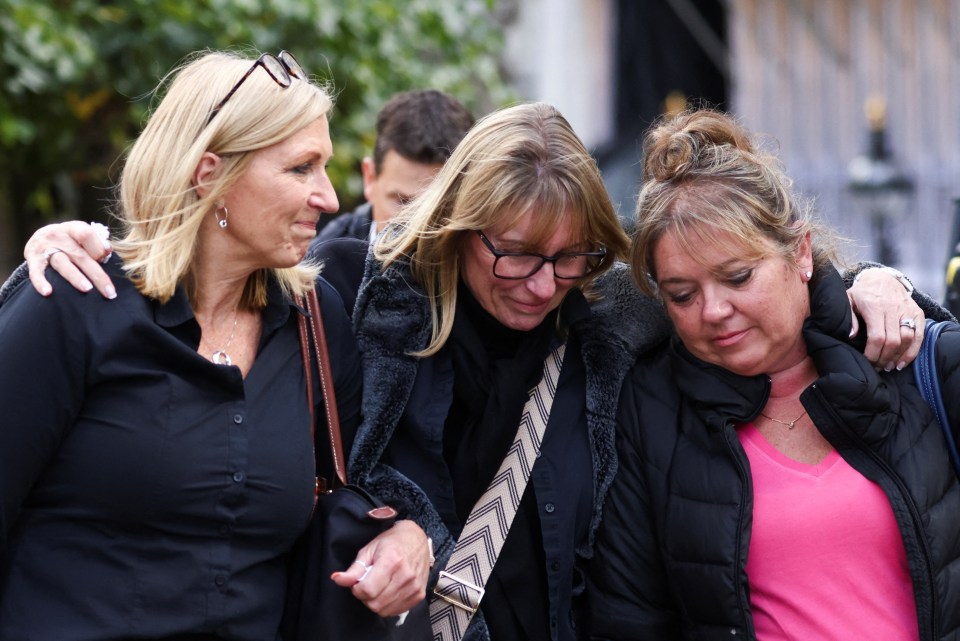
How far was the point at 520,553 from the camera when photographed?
295 cm

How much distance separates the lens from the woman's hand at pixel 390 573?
2561mm

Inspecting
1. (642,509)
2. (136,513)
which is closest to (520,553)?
(642,509)

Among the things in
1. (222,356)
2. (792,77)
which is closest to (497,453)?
(222,356)

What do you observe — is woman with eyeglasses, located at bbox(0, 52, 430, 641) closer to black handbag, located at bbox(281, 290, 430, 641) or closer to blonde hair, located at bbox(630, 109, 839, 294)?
black handbag, located at bbox(281, 290, 430, 641)

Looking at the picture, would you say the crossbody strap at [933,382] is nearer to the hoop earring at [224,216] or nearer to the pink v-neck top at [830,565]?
the pink v-neck top at [830,565]

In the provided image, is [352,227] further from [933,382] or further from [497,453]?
[933,382]

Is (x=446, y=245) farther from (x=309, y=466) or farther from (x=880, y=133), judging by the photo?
(x=880, y=133)

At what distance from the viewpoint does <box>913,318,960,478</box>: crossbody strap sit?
2771 millimetres

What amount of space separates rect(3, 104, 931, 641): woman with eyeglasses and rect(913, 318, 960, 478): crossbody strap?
5cm

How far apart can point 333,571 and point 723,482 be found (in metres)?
0.86

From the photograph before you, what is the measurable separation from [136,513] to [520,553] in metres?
0.93

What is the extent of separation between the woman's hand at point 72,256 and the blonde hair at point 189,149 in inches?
2.8

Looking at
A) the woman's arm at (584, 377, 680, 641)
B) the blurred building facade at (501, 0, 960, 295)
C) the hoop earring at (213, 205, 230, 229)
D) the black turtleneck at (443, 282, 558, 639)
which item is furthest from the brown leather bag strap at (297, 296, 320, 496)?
the blurred building facade at (501, 0, 960, 295)

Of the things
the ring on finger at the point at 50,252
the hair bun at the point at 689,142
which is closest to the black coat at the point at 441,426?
the hair bun at the point at 689,142
